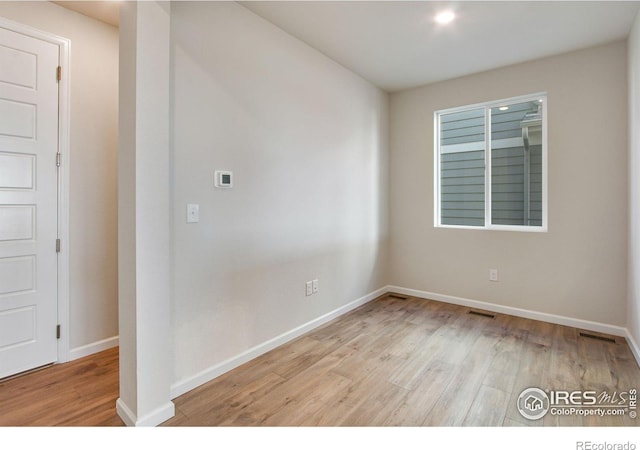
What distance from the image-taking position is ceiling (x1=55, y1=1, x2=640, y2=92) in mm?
2414

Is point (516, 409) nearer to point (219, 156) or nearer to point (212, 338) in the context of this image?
point (212, 338)

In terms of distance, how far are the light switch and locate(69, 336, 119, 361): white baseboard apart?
1552 mm

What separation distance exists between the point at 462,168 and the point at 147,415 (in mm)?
3934

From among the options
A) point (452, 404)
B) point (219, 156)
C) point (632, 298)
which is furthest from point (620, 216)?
point (219, 156)

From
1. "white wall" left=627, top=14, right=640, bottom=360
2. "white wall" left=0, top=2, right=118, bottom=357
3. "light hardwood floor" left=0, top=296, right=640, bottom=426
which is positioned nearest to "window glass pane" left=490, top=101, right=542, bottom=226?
"white wall" left=627, top=14, right=640, bottom=360

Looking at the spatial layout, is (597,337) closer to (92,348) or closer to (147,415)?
(147,415)

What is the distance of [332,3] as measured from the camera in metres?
2.38

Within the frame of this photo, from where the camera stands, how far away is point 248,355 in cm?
250

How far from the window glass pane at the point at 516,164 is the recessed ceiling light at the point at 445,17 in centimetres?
152

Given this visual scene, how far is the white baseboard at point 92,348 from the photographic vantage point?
2.56 m

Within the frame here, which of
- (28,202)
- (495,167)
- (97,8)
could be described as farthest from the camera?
(495,167)

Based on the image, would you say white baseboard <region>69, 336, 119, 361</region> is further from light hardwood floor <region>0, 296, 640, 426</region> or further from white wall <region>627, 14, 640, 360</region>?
white wall <region>627, 14, 640, 360</region>

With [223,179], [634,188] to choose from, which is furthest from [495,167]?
[223,179]

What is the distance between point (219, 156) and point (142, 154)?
2.06 feet
